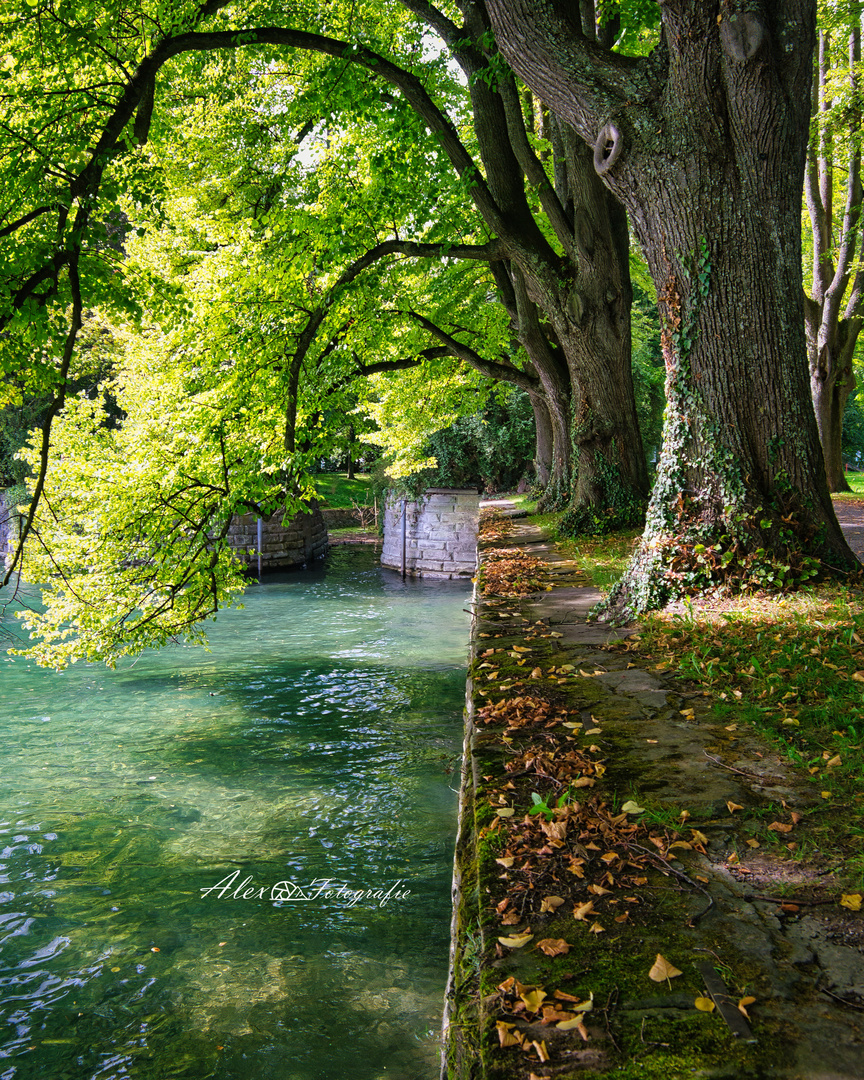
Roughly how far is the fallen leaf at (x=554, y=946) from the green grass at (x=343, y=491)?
121 ft

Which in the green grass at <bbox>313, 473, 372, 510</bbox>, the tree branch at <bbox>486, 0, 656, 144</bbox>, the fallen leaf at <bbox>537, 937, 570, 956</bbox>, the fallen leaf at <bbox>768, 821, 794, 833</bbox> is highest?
the tree branch at <bbox>486, 0, 656, 144</bbox>

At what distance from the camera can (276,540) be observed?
28.2 metres

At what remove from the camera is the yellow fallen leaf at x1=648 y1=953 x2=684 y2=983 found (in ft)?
6.68

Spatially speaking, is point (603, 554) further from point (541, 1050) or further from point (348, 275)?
point (541, 1050)

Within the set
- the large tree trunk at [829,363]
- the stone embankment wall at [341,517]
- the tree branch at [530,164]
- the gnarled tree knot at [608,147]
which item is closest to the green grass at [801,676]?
the gnarled tree knot at [608,147]

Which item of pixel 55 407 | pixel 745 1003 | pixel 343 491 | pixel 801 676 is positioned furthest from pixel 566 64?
pixel 343 491

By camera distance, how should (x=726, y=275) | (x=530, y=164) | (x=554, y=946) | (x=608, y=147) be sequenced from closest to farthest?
(x=554, y=946), (x=726, y=275), (x=608, y=147), (x=530, y=164)

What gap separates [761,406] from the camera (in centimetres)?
584

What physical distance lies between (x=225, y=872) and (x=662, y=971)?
6.41m

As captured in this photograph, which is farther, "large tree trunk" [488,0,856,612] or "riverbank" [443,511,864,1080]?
"large tree trunk" [488,0,856,612]

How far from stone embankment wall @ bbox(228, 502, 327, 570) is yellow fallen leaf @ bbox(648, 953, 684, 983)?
25.1 meters

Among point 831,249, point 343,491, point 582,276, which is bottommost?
point 343,491

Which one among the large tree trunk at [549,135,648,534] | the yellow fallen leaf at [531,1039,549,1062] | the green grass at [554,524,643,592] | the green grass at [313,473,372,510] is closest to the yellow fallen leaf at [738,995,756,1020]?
the yellow fallen leaf at [531,1039,549,1062]

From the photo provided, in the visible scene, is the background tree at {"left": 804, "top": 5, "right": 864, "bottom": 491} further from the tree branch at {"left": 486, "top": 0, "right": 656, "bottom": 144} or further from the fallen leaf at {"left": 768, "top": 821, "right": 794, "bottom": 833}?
the fallen leaf at {"left": 768, "top": 821, "right": 794, "bottom": 833}
